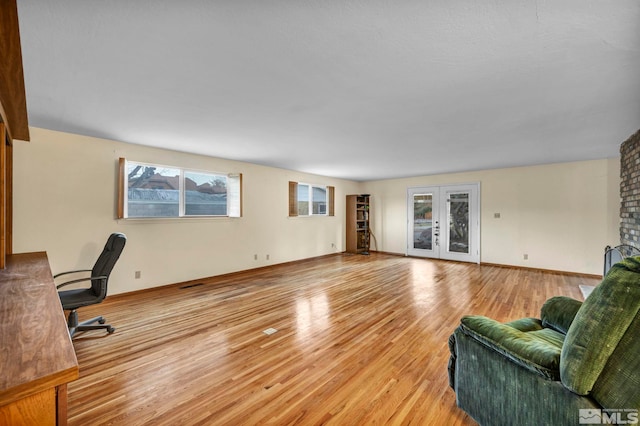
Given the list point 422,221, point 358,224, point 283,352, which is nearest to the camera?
point 283,352

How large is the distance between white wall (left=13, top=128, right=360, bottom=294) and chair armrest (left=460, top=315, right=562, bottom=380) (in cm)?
A: 437

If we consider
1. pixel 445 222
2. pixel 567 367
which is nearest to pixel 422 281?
pixel 445 222

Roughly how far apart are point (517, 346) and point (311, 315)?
2242mm

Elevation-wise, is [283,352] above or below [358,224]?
below

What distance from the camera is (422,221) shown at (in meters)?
7.30

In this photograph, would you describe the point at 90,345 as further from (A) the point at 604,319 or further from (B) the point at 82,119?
(A) the point at 604,319

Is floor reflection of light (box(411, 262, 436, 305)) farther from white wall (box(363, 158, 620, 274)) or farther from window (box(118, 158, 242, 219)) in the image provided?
window (box(118, 158, 242, 219))

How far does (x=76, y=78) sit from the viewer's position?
2018mm

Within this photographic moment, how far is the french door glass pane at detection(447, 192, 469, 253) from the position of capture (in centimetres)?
659

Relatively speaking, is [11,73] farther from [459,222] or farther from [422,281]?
[459,222]

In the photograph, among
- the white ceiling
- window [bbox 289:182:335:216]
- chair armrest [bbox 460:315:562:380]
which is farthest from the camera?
window [bbox 289:182:335:216]

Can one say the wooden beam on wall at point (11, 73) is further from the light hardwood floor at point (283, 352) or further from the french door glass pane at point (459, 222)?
the french door glass pane at point (459, 222)

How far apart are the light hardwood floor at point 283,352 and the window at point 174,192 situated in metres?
1.30

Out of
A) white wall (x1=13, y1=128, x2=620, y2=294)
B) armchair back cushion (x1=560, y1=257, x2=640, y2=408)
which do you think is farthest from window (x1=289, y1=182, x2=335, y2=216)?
armchair back cushion (x1=560, y1=257, x2=640, y2=408)
